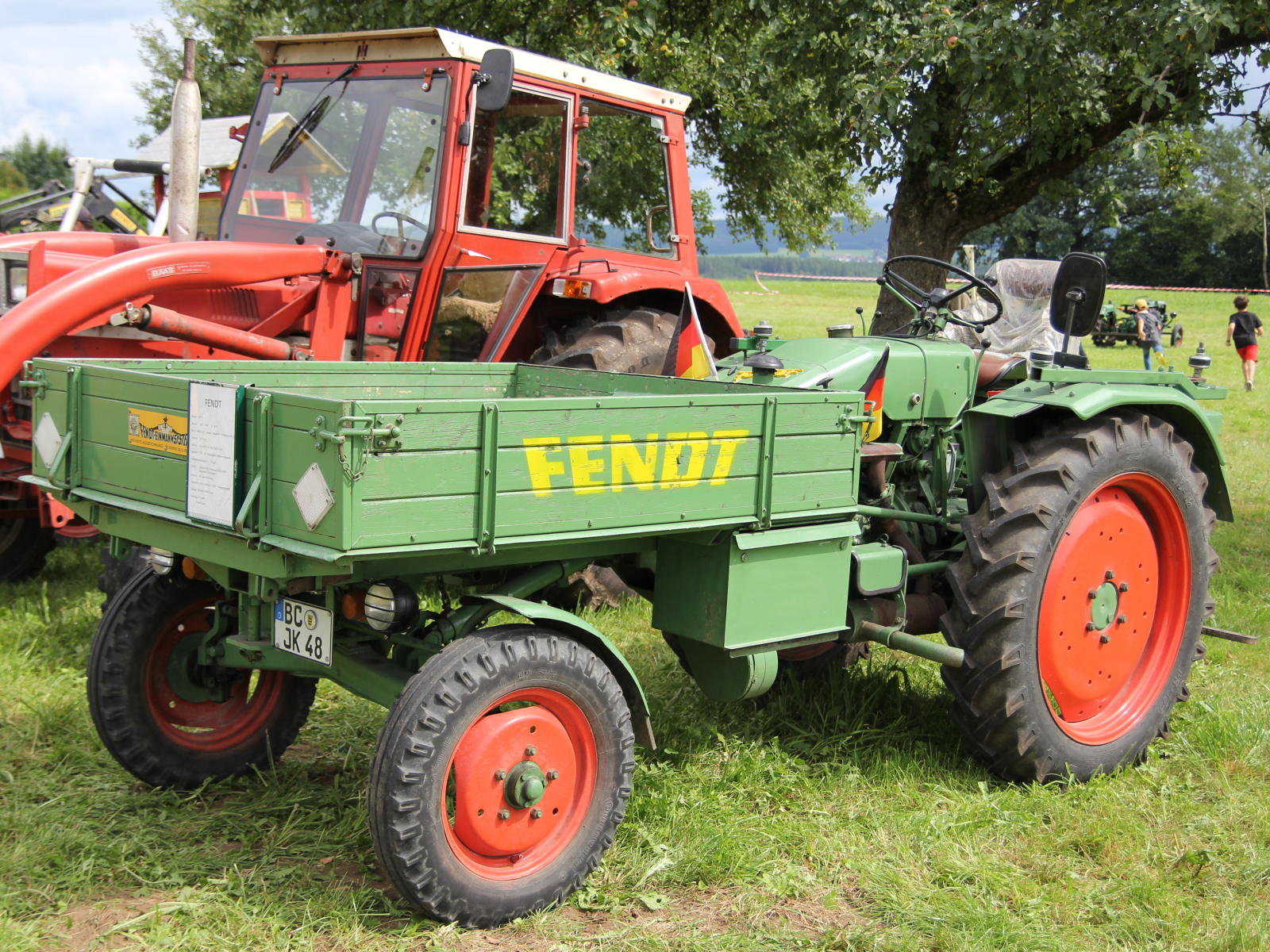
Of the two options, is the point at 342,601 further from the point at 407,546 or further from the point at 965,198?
the point at 965,198

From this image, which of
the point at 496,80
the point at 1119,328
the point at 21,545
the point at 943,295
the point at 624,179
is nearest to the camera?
the point at 943,295

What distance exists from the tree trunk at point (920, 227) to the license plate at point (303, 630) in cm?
688

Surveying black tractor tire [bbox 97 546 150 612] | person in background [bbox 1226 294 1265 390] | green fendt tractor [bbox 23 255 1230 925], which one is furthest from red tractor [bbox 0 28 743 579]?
person in background [bbox 1226 294 1265 390]

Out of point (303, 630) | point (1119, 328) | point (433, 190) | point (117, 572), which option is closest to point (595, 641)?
point (303, 630)

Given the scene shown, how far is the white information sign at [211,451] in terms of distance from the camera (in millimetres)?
2785

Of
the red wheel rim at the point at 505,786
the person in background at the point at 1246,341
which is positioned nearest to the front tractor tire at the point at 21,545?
the red wheel rim at the point at 505,786

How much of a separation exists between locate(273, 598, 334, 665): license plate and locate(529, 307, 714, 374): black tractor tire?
260 cm

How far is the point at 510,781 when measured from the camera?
9.77 feet

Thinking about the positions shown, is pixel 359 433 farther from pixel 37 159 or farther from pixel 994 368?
pixel 37 159

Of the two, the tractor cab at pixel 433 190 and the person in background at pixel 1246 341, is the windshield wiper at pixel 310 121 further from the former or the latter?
the person in background at pixel 1246 341

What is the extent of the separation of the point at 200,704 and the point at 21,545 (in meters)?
2.97

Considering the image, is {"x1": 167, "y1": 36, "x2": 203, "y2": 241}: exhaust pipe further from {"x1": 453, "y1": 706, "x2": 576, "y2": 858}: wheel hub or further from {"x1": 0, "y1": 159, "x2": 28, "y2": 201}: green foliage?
{"x1": 0, "y1": 159, "x2": 28, "y2": 201}: green foliage

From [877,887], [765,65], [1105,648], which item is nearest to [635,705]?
[877,887]

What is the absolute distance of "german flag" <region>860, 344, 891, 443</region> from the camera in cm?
416
